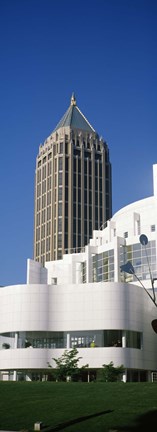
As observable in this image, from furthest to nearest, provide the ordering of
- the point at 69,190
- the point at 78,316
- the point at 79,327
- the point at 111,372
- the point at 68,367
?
the point at 69,190
the point at 78,316
the point at 79,327
the point at 111,372
the point at 68,367

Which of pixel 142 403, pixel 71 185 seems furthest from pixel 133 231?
pixel 71 185

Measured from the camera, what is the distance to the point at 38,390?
47.0 m

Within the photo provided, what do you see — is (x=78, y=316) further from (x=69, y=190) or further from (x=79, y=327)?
(x=69, y=190)

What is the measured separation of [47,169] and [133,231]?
10535 cm

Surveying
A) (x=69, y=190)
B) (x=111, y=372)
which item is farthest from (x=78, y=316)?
(x=69, y=190)

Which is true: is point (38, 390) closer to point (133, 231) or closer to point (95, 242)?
point (133, 231)

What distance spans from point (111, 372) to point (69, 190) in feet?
403

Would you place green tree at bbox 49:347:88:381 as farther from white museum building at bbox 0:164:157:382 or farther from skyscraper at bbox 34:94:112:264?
skyscraper at bbox 34:94:112:264

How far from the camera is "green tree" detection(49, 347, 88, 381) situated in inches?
2392

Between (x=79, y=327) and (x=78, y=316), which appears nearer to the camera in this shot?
(x=79, y=327)

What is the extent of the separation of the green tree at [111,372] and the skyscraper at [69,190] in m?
109

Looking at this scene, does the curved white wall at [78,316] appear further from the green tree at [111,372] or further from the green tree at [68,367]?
the green tree at [68,367]

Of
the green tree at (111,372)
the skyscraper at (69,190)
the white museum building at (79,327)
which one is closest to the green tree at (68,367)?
the white museum building at (79,327)

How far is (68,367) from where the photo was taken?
201 feet
